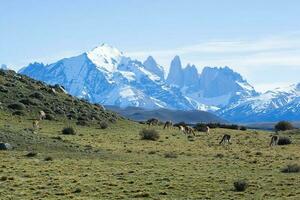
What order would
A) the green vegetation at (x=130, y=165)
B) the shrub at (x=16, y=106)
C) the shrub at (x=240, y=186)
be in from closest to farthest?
the green vegetation at (x=130, y=165), the shrub at (x=240, y=186), the shrub at (x=16, y=106)

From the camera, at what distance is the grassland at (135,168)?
1246 inches

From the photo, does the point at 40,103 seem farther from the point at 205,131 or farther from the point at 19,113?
the point at 205,131

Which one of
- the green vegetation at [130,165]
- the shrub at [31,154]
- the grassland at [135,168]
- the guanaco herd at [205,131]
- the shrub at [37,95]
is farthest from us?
the shrub at [37,95]

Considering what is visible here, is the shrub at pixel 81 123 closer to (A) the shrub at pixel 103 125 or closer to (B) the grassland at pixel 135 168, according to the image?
(A) the shrub at pixel 103 125

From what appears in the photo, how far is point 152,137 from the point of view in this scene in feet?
224

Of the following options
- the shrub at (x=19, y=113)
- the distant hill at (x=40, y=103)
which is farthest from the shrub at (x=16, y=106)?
the shrub at (x=19, y=113)

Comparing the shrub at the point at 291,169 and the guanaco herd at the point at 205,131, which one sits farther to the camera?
the guanaco herd at the point at 205,131

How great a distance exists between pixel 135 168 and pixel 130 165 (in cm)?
183

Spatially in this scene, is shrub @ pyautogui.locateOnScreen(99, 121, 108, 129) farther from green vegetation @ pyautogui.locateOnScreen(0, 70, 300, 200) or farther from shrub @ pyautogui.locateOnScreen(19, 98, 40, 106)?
shrub @ pyautogui.locateOnScreen(19, 98, 40, 106)

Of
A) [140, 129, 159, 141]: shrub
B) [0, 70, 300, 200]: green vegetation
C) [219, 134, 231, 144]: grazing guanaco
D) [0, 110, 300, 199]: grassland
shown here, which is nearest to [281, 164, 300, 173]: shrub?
[0, 110, 300, 199]: grassland

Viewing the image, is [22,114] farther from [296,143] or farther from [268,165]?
[268,165]

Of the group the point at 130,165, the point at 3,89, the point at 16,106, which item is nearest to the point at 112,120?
the point at 16,106

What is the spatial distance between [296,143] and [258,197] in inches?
1591

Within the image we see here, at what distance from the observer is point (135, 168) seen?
41906mm
